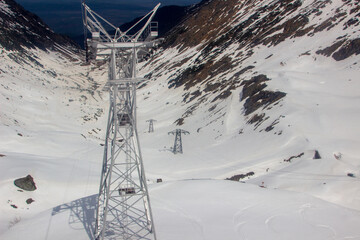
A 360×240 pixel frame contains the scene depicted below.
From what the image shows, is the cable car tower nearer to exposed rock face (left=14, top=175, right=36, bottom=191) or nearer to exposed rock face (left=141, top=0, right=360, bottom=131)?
exposed rock face (left=14, top=175, right=36, bottom=191)

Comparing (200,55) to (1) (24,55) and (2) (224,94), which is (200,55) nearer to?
(2) (224,94)

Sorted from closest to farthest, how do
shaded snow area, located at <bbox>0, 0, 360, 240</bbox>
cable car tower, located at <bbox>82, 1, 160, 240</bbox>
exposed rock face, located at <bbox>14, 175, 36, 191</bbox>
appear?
1. cable car tower, located at <bbox>82, 1, 160, 240</bbox>
2. shaded snow area, located at <bbox>0, 0, 360, 240</bbox>
3. exposed rock face, located at <bbox>14, 175, 36, 191</bbox>

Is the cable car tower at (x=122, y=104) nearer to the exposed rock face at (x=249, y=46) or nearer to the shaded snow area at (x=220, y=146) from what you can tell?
the shaded snow area at (x=220, y=146)

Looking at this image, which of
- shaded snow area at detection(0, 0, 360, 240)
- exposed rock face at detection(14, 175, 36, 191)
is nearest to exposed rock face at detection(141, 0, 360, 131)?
shaded snow area at detection(0, 0, 360, 240)

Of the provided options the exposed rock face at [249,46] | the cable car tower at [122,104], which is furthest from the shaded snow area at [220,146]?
the cable car tower at [122,104]

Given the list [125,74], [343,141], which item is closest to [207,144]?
[343,141]

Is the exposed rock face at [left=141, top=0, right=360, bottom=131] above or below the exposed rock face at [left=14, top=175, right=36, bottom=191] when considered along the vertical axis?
above
